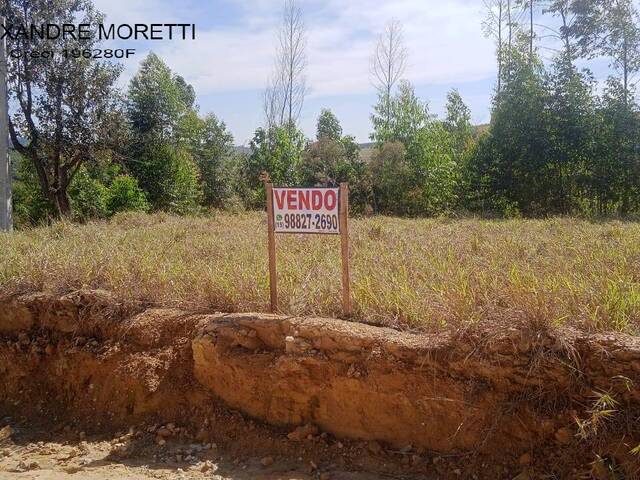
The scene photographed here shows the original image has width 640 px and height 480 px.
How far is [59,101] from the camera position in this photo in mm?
13844

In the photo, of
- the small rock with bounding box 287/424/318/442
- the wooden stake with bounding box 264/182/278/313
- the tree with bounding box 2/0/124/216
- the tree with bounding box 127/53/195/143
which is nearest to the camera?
the small rock with bounding box 287/424/318/442

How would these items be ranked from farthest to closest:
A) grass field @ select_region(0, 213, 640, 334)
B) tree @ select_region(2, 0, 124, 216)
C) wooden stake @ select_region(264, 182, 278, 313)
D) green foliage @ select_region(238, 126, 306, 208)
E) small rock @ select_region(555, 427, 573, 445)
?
green foliage @ select_region(238, 126, 306, 208) → tree @ select_region(2, 0, 124, 216) → wooden stake @ select_region(264, 182, 278, 313) → grass field @ select_region(0, 213, 640, 334) → small rock @ select_region(555, 427, 573, 445)

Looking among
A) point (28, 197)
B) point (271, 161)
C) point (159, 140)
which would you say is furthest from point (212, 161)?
point (28, 197)

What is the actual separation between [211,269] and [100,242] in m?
2.51

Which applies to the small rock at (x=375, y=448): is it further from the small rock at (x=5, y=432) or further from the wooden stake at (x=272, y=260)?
the small rock at (x=5, y=432)

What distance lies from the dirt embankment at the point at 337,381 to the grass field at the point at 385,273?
202 millimetres

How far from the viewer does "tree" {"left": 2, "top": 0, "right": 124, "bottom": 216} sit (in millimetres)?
13250

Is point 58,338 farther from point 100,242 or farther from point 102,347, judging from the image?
point 100,242

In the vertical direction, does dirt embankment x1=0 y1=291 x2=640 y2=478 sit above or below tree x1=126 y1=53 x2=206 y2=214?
below

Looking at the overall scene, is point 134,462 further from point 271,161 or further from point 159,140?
point 271,161

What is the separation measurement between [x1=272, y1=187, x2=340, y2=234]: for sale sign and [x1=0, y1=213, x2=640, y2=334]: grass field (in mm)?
505

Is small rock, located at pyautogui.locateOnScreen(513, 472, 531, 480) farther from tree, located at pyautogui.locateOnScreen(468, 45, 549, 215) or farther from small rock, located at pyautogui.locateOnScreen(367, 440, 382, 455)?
tree, located at pyautogui.locateOnScreen(468, 45, 549, 215)

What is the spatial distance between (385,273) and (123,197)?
519 inches

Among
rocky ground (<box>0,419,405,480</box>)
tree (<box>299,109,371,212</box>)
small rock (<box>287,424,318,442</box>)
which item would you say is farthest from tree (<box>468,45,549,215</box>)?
rocky ground (<box>0,419,405,480</box>)
